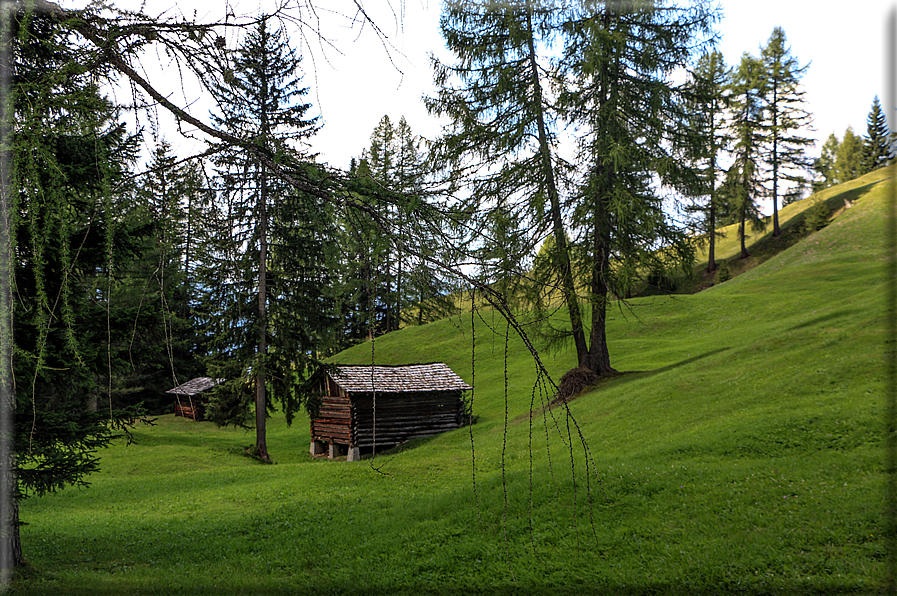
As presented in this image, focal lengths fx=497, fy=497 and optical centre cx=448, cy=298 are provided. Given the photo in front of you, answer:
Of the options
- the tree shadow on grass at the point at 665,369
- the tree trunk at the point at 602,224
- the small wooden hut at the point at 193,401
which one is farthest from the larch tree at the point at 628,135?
the small wooden hut at the point at 193,401

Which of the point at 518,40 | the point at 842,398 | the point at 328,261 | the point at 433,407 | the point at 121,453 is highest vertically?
the point at 518,40

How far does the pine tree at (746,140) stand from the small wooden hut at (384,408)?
3435 centimetres

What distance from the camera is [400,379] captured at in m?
21.3

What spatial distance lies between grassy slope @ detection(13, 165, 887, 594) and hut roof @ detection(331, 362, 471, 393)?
311cm

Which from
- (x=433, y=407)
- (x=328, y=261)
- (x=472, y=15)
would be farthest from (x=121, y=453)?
(x=328, y=261)

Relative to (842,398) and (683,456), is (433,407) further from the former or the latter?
(842,398)

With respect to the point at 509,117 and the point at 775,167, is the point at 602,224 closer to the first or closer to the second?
the point at 509,117

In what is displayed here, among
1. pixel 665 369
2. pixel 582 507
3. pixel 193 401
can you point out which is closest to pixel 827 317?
pixel 665 369

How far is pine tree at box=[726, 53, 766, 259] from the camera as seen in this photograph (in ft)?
140

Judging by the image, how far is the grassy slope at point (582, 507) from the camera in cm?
582

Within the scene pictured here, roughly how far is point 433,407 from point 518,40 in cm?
1433

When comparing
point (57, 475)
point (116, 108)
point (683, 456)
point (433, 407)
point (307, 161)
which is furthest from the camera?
point (433, 407)

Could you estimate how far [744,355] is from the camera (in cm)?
1620

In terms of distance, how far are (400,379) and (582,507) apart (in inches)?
541
